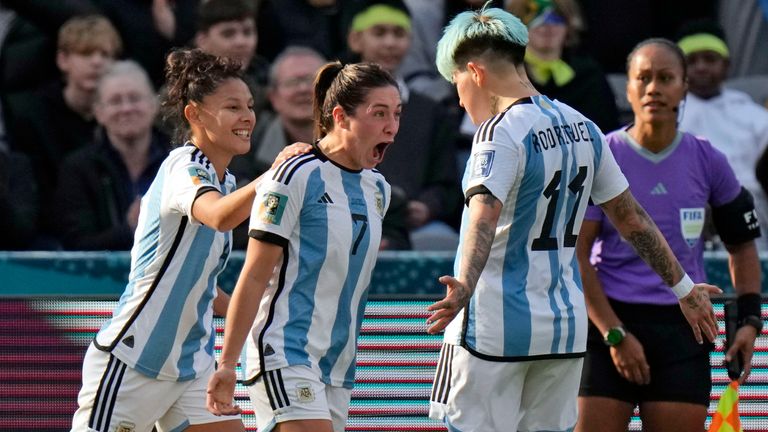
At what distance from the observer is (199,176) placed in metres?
5.52

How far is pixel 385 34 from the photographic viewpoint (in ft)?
31.4

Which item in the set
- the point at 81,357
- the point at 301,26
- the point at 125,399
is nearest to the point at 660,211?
the point at 125,399

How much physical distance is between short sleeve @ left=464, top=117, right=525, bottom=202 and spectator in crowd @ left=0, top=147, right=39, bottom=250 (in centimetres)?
426

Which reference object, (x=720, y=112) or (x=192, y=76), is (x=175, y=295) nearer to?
(x=192, y=76)

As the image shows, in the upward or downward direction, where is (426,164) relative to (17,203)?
upward

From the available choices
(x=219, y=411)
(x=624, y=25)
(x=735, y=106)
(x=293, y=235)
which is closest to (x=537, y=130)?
(x=293, y=235)

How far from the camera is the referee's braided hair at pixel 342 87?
5.50 metres

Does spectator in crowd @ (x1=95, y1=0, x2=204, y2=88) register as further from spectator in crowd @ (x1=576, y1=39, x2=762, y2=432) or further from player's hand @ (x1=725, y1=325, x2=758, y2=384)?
player's hand @ (x1=725, y1=325, x2=758, y2=384)

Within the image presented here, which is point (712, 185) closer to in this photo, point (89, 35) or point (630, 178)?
point (630, 178)

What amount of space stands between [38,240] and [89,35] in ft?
4.88

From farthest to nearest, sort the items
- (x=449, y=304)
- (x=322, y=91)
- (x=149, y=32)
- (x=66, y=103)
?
(x=149, y=32), (x=66, y=103), (x=322, y=91), (x=449, y=304)

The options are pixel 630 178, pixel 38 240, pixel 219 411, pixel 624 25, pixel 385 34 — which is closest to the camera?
pixel 219 411

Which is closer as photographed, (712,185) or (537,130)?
(537,130)

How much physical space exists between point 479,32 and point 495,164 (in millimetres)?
515
